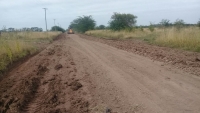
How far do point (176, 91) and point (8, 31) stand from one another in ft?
51.5

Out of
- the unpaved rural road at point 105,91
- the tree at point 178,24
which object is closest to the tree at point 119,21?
the tree at point 178,24

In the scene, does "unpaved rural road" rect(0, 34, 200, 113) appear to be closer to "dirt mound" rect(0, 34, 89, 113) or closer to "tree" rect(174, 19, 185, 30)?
"dirt mound" rect(0, 34, 89, 113)

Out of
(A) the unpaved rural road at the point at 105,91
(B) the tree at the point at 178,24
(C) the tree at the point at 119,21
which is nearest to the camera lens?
(A) the unpaved rural road at the point at 105,91

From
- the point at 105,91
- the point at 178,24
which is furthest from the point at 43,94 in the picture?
the point at 178,24

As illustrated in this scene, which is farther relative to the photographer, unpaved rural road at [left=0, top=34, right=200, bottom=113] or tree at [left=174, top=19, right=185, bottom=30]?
tree at [left=174, top=19, right=185, bottom=30]

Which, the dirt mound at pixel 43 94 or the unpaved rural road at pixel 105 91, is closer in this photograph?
the unpaved rural road at pixel 105 91

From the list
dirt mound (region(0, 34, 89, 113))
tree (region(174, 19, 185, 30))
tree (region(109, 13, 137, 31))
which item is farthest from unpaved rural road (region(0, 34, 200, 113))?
tree (region(109, 13, 137, 31))

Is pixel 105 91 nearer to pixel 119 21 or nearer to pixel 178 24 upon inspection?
pixel 178 24

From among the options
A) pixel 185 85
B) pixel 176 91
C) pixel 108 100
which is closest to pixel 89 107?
pixel 108 100

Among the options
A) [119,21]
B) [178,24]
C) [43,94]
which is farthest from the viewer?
[119,21]

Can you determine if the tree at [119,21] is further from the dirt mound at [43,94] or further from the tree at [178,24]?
the dirt mound at [43,94]

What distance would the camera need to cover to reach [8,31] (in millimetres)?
18281

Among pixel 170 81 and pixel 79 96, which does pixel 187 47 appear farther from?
pixel 79 96

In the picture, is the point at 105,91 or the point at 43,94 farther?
the point at 43,94
